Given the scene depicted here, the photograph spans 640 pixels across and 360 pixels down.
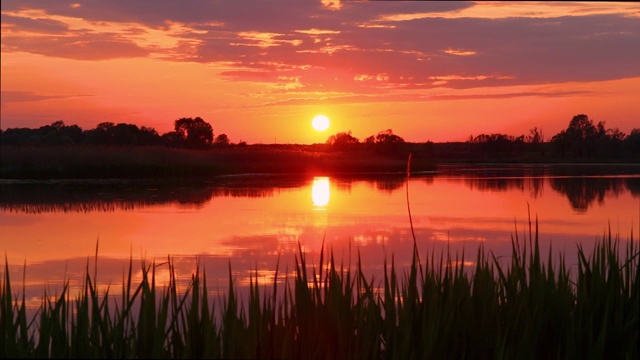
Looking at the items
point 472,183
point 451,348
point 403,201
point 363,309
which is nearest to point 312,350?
point 363,309

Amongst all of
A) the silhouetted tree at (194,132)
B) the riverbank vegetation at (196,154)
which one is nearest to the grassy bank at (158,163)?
the riverbank vegetation at (196,154)

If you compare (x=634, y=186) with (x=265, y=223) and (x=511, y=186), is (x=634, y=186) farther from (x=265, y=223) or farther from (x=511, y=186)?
(x=265, y=223)

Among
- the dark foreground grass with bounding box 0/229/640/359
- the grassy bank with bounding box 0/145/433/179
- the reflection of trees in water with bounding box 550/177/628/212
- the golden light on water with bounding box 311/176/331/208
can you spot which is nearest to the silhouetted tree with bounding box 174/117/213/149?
the grassy bank with bounding box 0/145/433/179

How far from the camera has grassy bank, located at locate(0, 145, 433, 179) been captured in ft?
66.7

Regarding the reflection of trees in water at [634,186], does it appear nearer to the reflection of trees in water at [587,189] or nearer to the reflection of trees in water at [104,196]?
the reflection of trees in water at [587,189]

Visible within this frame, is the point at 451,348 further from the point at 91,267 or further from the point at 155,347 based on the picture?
the point at 91,267

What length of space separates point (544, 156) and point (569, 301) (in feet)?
141

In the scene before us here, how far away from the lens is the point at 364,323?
371 cm

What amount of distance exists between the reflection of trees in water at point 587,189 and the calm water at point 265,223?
0.04m

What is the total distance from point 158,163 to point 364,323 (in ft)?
61.8

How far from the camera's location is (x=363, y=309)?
3.73m

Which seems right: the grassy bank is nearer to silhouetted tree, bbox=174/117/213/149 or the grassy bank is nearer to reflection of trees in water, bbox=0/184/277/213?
reflection of trees in water, bbox=0/184/277/213

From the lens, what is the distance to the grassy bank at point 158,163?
20344mm

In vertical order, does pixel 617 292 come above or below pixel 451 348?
above
